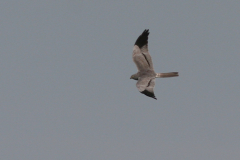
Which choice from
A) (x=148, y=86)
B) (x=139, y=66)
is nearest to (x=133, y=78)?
(x=139, y=66)

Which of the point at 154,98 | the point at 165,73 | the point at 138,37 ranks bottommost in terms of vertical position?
the point at 154,98

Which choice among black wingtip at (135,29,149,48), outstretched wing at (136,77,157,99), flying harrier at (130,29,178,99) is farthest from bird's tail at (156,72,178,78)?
black wingtip at (135,29,149,48)

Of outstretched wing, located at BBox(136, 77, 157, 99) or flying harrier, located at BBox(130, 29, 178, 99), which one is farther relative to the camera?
flying harrier, located at BBox(130, 29, 178, 99)

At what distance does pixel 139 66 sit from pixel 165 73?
2.57m

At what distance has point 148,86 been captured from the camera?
4075 centimetres

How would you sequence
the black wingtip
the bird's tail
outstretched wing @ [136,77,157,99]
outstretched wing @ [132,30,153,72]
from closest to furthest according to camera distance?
outstretched wing @ [136,77,157,99] → the bird's tail → outstretched wing @ [132,30,153,72] → the black wingtip

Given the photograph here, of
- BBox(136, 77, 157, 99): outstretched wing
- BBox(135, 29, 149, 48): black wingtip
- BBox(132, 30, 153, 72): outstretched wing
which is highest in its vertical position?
BBox(135, 29, 149, 48): black wingtip

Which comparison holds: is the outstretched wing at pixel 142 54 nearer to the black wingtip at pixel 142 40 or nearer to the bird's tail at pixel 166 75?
the black wingtip at pixel 142 40

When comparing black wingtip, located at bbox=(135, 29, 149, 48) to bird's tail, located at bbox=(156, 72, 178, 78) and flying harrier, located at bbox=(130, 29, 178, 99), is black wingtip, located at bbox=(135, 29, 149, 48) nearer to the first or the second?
flying harrier, located at bbox=(130, 29, 178, 99)

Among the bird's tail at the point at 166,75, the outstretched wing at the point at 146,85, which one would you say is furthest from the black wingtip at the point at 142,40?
the outstretched wing at the point at 146,85

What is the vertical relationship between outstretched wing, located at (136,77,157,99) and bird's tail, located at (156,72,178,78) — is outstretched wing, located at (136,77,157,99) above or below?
below

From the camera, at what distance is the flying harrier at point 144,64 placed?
42.3 m

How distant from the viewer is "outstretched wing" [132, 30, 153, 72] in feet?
145

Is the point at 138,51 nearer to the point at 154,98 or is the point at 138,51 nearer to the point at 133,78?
the point at 133,78
